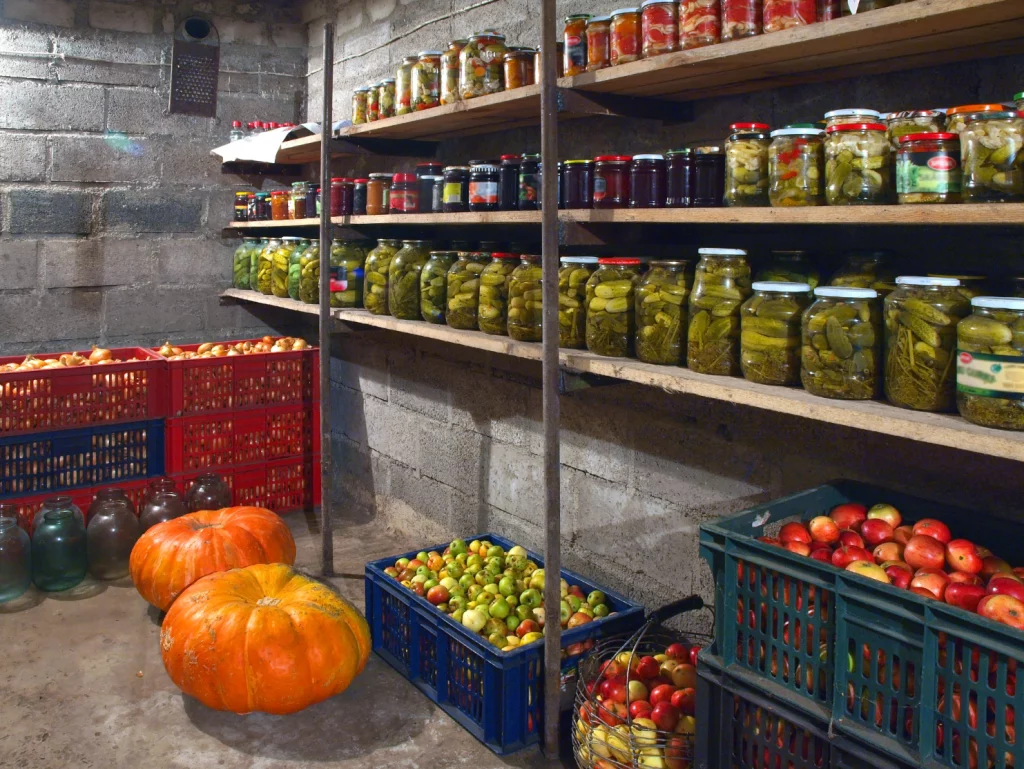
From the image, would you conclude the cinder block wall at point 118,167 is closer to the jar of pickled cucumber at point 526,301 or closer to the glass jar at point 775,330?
the jar of pickled cucumber at point 526,301

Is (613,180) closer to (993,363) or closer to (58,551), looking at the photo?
(993,363)

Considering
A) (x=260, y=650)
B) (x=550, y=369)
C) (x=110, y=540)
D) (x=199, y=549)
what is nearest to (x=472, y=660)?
(x=260, y=650)

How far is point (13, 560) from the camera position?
3240mm

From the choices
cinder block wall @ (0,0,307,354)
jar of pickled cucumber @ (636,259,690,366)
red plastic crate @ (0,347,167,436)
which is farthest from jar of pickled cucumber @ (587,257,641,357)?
cinder block wall @ (0,0,307,354)

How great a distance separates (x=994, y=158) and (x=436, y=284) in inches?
72.7

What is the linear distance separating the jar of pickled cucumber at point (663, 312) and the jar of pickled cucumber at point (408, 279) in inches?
45.1

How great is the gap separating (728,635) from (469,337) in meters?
1.26

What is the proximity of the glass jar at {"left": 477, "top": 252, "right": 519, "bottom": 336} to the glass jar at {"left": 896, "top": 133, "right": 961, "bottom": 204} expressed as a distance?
1294 mm

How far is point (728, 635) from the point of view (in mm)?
1887

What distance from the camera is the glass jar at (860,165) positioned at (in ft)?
5.77

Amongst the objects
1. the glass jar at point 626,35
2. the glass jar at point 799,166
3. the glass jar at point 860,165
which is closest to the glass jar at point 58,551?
the glass jar at point 626,35

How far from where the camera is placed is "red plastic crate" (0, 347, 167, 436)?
11.9ft

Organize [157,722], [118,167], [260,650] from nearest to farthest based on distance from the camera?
[260,650] < [157,722] < [118,167]

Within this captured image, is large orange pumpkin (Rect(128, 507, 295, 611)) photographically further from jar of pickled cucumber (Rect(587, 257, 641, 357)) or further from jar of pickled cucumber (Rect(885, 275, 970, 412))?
jar of pickled cucumber (Rect(885, 275, 970, 412))
